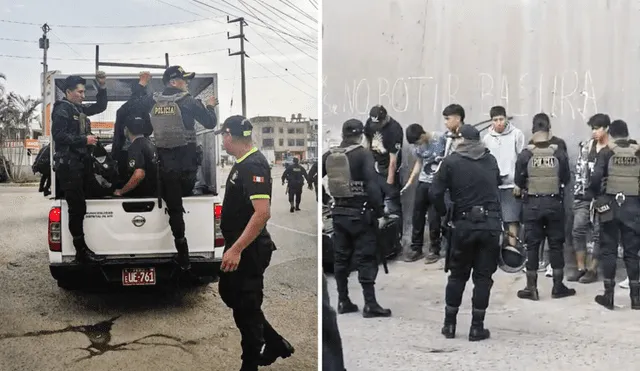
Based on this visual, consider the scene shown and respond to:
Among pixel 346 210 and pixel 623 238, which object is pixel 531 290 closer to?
pixel 623 238

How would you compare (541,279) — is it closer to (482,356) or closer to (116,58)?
(482,356)

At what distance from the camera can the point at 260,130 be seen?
14.2 feet

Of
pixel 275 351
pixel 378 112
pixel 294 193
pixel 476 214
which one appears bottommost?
pixel 275 351

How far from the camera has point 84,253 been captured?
14.0 feet

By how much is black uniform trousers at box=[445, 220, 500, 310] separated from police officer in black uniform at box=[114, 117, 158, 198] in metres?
1.84

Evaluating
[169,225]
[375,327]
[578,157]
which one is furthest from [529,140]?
[169,225]

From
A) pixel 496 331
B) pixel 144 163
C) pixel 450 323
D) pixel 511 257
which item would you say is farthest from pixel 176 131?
pixel 496 331

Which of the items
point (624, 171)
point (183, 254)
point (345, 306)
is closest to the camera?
point (624, 171)

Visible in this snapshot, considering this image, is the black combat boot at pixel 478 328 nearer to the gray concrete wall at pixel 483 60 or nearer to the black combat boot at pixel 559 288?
the black combat boot at pixel 559 288

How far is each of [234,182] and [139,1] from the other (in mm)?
1211

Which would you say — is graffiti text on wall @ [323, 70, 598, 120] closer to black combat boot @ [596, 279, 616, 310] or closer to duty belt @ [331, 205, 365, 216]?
duty belt @ [331, 205, 365, 216]

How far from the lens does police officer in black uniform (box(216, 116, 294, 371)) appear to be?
427cm

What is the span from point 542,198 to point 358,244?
1.13 metres

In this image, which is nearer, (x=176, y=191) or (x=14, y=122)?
(x=176, y=191)
